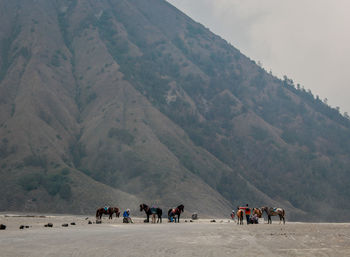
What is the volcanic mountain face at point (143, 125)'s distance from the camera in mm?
95312

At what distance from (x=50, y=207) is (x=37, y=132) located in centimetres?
2467

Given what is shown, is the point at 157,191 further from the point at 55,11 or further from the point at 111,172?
the point at 55,11

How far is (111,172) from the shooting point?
338 feet

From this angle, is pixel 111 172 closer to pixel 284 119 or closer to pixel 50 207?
pixel 50 207

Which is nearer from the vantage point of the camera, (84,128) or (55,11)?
(84,128)

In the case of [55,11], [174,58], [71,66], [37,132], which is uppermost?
[55,11]

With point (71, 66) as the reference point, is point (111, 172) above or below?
below

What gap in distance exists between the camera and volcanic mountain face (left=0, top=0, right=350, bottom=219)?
9531cm

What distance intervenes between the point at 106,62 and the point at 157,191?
2489 inches

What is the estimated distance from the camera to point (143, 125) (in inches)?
4589

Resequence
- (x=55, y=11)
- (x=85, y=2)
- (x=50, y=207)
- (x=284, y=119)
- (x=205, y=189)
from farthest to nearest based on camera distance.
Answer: (x=85, y=2) → (x=55, y=11) → (x=284, y=119) → (x=205, y=189) → (x=50, y=207)

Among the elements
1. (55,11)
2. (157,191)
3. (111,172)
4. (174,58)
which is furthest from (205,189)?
(55,11)

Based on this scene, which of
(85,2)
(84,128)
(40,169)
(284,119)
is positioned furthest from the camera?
(85,2)

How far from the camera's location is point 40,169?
94625 mm
